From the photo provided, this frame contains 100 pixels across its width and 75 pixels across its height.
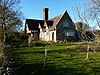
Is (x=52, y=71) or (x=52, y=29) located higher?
(x=52, y=29)

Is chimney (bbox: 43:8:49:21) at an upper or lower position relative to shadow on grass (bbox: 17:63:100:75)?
upper

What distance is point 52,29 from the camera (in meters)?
50.2

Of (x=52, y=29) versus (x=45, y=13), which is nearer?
(x=52, y=29)

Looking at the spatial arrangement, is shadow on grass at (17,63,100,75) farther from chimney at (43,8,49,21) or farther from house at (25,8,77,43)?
chimney at (43,8,49,21)

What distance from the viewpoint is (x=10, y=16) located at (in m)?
27.0

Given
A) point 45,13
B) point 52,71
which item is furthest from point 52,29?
point 52,71

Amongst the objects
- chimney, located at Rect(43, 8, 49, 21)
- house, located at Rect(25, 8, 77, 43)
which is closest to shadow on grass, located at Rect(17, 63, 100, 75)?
house, located at Rect(25, 8, 77, 43)

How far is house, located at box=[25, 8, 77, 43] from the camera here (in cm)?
4962

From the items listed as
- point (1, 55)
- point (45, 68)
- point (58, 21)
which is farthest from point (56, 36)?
point (1, 55)

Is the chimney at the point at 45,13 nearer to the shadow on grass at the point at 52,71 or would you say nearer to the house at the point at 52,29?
the house at the point at 52,29

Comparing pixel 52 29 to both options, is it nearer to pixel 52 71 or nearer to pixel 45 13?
pixel 45 13

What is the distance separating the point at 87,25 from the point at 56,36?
44.2 metres

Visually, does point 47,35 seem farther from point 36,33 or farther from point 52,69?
point 52,69

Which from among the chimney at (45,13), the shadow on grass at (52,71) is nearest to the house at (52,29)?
the chimney at (45,13)
